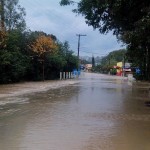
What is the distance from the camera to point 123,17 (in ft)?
72.6

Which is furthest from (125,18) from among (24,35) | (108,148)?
(24,35)

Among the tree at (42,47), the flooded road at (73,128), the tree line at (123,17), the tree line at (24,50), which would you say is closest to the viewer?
the flooded road at (73,128)

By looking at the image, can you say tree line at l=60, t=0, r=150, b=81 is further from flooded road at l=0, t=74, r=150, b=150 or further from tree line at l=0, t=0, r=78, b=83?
tree line at l=0, t=0, r=78, b=83

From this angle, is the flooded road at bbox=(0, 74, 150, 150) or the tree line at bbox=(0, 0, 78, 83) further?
the tree line at bbox=(0, 0, 78, 83)

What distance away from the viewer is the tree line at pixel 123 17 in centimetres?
1903

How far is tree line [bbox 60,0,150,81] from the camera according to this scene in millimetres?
Result: 19031

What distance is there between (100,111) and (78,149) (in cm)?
792

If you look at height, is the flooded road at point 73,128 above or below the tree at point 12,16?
below

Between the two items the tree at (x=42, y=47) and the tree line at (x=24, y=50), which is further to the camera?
the tree at (x=42, y=47)

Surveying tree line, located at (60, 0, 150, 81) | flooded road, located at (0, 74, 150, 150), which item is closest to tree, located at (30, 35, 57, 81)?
tree line, located at (60, 0, 150, 81)

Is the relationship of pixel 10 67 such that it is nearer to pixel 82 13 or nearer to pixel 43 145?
pixel 82 13

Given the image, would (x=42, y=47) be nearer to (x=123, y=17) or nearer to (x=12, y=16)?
(x=12, y=16)

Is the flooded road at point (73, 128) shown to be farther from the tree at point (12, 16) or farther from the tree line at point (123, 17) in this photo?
the tree at point (12, 16)

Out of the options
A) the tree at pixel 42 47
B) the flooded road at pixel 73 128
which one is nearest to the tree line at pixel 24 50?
the tree at pixel 42 47
